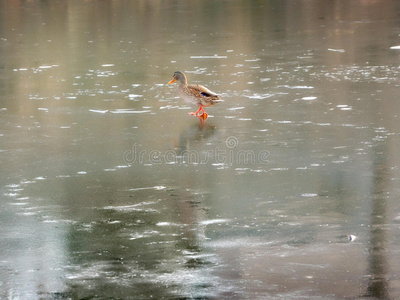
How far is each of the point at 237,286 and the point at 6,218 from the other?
102 inches

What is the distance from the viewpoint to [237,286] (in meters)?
5.64

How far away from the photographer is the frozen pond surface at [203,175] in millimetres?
5898

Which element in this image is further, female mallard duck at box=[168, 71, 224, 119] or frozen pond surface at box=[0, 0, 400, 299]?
female mallard duck at box=[168, 71, 224, 119]

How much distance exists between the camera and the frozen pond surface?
19.4 ft

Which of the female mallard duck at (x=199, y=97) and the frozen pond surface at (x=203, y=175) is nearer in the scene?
the frozen pond surface at (x=203, y=175)

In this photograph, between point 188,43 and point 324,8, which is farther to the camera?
point 324,8

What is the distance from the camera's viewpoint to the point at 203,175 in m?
8.59

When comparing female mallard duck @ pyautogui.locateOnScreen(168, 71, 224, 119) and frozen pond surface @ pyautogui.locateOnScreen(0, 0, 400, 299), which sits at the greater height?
female mallard duck @ pyautogui.locateOnScreen(168, 71, 224, 119)

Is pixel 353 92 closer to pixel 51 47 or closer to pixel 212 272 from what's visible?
pixel 212 272

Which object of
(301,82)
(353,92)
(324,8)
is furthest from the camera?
(324,8)

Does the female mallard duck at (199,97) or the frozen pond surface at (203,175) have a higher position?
the female mallard duck at (199,97)

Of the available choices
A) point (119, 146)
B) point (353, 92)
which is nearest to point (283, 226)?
point (119, 146)

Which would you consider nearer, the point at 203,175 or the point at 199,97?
the point at 203,175

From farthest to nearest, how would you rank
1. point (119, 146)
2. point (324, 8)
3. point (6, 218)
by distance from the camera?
point (324, 8) < point (119, 146) < point (6, 218)
